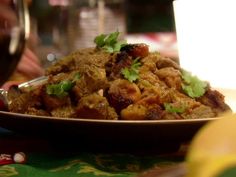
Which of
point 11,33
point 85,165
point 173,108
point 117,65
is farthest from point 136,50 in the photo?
point 11,33

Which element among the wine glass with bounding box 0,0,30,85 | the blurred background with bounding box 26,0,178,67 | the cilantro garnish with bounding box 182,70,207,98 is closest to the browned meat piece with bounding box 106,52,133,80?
the cilantro garnish with bounding box 182,70,207,98

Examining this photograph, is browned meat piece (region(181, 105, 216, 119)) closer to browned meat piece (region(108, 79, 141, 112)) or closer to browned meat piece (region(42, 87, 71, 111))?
browned meat piece (region(108, 79, 141, 112))

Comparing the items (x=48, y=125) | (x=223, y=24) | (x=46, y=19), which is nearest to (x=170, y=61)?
(x=48, y=125)

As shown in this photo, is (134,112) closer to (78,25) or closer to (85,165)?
(85,165)

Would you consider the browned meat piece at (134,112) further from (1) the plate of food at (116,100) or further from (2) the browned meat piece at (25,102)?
(2) the browned meat piece at (25,102)

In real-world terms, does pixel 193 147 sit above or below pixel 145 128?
above

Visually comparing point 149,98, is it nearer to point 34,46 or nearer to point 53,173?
point 53,173
